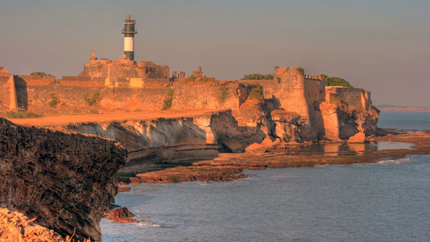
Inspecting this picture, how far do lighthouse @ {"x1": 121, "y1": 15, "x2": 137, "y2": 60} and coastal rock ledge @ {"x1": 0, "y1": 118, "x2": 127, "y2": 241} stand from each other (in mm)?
41992

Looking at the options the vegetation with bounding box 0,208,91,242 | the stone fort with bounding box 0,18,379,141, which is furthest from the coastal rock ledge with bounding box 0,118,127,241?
the stone fort with bounding box 0,18,379,141

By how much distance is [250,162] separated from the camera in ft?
99.7

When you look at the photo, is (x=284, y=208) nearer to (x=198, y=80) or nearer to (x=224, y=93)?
(x=224, y=93)

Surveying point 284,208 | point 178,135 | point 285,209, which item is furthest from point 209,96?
point 285,209

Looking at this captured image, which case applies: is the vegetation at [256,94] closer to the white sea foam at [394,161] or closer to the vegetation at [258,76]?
the vegetation at [258,76]

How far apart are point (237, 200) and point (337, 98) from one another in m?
30.5

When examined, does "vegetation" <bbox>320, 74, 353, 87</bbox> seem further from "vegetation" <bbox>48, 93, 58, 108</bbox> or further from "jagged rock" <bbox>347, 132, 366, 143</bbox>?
"vegetation" <bbox>48, 93, 58, 108</bbox>

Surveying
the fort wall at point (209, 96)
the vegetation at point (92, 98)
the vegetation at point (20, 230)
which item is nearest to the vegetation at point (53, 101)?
the vegetation at point (92, 98)

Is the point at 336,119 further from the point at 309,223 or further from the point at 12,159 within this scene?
the point at 12,159

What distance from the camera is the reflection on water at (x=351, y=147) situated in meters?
37.6

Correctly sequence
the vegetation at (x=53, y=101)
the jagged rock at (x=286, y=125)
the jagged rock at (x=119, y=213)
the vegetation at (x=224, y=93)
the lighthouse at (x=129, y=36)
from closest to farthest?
the jagged rock at (x=119, y=213) → the vegetation at (x=224, y=93) → the jagged rock at (x=286, y=125) → the vegetation at (x=53, y=101) → the lighthouse at (x=129, y=36)

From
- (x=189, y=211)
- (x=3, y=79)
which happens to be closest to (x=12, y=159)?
(x=189, y=211)

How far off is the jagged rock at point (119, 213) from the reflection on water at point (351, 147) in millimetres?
20602

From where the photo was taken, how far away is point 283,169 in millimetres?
29484
